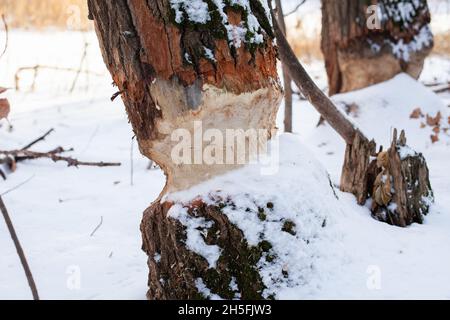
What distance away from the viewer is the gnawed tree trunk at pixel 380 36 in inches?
149

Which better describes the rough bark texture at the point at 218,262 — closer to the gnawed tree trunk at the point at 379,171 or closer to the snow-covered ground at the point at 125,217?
the snow-covered ground at the point at 125,217

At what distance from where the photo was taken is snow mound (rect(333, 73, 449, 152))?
3.68 metres

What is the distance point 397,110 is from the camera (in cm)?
381

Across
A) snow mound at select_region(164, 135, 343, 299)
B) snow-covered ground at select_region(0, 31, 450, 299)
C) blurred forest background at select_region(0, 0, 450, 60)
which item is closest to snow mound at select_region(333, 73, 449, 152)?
snow-covered ground at select_region(0, 31, 450, 299)

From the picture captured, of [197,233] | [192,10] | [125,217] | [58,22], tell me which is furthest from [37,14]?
[197,233]

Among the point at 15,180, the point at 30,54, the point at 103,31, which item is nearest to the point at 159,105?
the point at 103,31

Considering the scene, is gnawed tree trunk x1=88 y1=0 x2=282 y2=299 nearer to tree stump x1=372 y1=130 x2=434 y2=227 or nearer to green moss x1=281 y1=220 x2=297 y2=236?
green moss x1=281 y1=220 x2=297 y2=236

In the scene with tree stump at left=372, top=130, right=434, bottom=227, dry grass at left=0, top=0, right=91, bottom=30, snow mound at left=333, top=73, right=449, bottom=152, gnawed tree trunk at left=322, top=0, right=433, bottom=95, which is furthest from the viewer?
dry grass at left=0, top=0, right=91, bottom=30

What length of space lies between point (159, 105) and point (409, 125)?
2.71m

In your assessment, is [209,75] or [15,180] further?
[15,180]

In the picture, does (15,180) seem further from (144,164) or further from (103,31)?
(103,31)

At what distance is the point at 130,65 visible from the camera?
1.54m

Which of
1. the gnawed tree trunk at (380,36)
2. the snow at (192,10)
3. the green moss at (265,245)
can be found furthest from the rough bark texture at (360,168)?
the gnawed tree trunk at (380,36)
